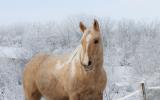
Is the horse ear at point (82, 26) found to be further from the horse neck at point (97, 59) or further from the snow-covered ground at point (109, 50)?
the snow-covered ground at point (109, 50)

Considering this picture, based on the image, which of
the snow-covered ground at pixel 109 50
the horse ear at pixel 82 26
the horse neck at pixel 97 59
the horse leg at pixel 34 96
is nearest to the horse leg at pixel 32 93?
the horse leg at pixel 34 96

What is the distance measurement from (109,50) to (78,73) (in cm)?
4185

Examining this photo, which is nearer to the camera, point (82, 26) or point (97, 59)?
point (97, 59)

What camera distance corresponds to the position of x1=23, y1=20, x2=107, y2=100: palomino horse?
3.65 meters

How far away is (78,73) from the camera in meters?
3.82

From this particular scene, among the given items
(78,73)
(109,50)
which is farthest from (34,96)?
(109,50)

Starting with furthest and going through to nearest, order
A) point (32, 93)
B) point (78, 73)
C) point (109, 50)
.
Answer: point (109, 50)
point (32, 93)
point (78, 73)

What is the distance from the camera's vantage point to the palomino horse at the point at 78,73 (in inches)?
144

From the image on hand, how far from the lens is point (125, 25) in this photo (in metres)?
49.1

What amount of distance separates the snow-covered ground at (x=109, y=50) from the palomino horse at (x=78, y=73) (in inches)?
1100

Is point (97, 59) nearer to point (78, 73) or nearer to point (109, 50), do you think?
point (78, 73)

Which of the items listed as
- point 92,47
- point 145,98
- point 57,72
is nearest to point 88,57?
point 92,47

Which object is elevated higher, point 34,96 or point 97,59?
point 97,59

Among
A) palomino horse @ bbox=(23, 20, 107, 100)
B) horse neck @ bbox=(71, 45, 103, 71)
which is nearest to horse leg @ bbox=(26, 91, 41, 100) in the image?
palomino horse @ bbox=(23, 20, 107, 100)
